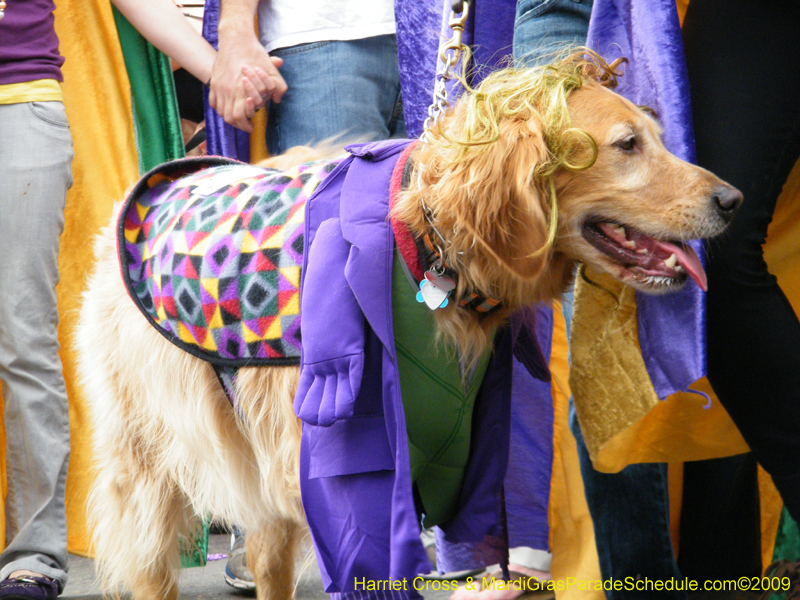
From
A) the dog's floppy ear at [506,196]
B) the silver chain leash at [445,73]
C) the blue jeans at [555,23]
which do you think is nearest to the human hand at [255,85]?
the blue jeans at [555,23]

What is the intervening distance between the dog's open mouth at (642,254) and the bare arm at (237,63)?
1.32 metres

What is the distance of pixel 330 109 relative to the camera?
2.57 m

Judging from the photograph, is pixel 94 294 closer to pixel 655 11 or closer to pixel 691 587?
pixel 655 11

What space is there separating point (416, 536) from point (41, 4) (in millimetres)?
2114

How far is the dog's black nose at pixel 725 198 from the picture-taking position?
1.53m

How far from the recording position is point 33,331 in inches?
103

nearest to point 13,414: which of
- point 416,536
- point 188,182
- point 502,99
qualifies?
point 188,182

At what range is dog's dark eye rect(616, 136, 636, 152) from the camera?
1552mm

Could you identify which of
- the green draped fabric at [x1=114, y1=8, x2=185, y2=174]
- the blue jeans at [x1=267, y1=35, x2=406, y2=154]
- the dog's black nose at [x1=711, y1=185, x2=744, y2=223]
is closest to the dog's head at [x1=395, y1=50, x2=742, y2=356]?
the dog's black nose at [x1=711, y1=185, x2=744, y2=223]

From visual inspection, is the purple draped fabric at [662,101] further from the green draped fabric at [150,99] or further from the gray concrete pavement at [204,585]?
the green draped fabric at [150,99]

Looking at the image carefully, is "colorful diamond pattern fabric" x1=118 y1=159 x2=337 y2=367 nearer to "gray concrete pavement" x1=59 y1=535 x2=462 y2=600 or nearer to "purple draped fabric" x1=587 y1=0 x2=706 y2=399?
"purple draped fabric" x1=587 y1=0 x2=706 y2=399

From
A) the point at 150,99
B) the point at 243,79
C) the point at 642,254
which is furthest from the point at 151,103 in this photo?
the point at 642,254

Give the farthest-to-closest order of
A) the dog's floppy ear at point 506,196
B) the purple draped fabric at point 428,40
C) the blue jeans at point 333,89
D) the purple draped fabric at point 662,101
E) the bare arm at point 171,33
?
the bare arm at point 171,33
the blue jeans at point 333,89
the purple draped fabric at point 428,40
the purple draped fabric at point 662,101
the dog's floppy ear at point 506,196

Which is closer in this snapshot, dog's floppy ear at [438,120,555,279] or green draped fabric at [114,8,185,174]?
dog's floppy ear at [438,120,555,279]
